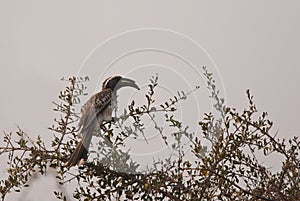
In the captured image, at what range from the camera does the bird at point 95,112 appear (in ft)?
11.0

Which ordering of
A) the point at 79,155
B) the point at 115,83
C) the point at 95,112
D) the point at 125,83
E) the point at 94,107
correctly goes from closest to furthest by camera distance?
1. the point at 79,155
2. the point at 95,112
3. the point at 94,107
4. the point at 125,83
5. the point at 115,83

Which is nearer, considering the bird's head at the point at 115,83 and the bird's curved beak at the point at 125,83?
the bird's curved beak at the point at 125,83

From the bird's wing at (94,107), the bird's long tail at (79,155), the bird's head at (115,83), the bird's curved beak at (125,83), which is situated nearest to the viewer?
the bird's long tail at (79,155)

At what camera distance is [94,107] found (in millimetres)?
4621

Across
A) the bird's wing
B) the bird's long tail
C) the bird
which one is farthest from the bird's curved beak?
the bird's long tail

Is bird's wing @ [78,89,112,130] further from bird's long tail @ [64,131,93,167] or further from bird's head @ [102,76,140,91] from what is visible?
bird's long tail @ [64,131,93,167]

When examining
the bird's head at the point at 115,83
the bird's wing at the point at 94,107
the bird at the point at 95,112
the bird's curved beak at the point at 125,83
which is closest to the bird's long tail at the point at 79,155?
the bird at the point at 95,112

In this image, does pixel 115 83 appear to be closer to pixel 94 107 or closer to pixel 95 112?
pixel 94 107

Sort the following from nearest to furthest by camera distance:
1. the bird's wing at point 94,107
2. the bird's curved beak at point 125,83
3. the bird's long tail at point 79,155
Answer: the bird's long tail at point 79,155 < the bird's wing at point 94,107 < the bird's curved beak at point 125,83

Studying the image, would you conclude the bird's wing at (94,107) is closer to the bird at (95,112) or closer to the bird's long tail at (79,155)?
the bird at (95,112)

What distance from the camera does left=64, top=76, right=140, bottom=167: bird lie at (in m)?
3.35

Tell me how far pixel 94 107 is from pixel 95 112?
0.14 m

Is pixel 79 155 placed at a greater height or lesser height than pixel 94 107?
lesser

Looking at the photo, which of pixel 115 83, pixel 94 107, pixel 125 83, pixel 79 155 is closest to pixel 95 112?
pixel 94 107
